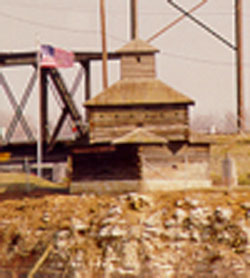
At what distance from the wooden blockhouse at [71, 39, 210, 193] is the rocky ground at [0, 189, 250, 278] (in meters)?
3.02

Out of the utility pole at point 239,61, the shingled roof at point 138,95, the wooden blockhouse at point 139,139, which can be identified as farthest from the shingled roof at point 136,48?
the utility pole at point 239,61

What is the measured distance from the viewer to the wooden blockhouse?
41.0 meters

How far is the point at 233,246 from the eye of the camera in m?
33.8

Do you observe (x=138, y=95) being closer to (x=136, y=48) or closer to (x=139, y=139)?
(x=136, y=48)

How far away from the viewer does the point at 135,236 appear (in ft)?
113

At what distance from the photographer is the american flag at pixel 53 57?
54844 millimetres

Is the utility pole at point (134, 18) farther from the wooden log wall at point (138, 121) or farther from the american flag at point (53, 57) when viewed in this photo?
the wooden log wall at point (138, 121)

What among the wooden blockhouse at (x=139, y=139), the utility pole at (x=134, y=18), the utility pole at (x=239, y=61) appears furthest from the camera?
the utility pole at (x=239, y=61)

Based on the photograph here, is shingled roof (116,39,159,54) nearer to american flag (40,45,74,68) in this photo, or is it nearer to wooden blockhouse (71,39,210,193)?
wooden blockhouse (71,39,210,193)

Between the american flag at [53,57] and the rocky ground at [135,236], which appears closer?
the rocky ground at [135,236]

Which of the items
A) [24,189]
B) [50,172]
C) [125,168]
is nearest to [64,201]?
[125,168]

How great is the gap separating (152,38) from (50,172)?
13290 millimetres

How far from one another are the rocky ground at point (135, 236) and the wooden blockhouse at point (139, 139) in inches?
119

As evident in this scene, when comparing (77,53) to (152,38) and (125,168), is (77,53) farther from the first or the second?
(125,168)
